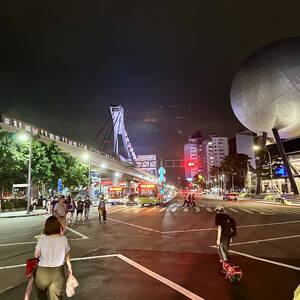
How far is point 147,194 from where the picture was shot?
1501 inches

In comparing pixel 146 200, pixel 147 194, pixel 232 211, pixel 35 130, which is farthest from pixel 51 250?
pixel 35 130

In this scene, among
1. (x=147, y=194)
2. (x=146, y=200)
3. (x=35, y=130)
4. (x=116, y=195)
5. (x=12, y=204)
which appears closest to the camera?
(x=12, y=204)

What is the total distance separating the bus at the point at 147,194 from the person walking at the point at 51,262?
34461 millimetres

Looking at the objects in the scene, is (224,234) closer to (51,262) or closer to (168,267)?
(168,267)

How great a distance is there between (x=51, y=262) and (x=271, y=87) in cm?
5014

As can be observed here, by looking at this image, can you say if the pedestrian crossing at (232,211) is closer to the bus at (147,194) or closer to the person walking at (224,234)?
the bus at (147,194)

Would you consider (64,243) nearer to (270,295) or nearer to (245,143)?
(270,295)

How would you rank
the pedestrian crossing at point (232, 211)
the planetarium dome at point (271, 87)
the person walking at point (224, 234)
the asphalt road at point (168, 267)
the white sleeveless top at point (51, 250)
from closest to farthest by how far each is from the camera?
the white sleeveless top at point (51, 250)
the asphalt road at point (168, 267)
the person walking at point (224, 234)
the pedestrian crossing at point (232, 211)
the planetarium dome at point (271, 87)

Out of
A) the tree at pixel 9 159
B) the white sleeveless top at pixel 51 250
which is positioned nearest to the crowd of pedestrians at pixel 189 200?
the tree at pixel 9 159

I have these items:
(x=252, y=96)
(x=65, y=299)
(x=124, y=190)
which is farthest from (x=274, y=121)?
(x=65, y=299)

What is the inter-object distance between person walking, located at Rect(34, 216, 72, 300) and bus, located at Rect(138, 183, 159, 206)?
34.5 meters

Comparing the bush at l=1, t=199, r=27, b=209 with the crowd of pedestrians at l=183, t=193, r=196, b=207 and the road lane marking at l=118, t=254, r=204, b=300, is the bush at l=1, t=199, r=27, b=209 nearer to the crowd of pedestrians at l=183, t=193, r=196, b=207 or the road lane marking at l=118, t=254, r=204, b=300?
the crowd of pedestrians at l=183, t=193, r=196, b=207

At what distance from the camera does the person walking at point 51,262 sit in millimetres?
3523

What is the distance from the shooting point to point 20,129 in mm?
32438
